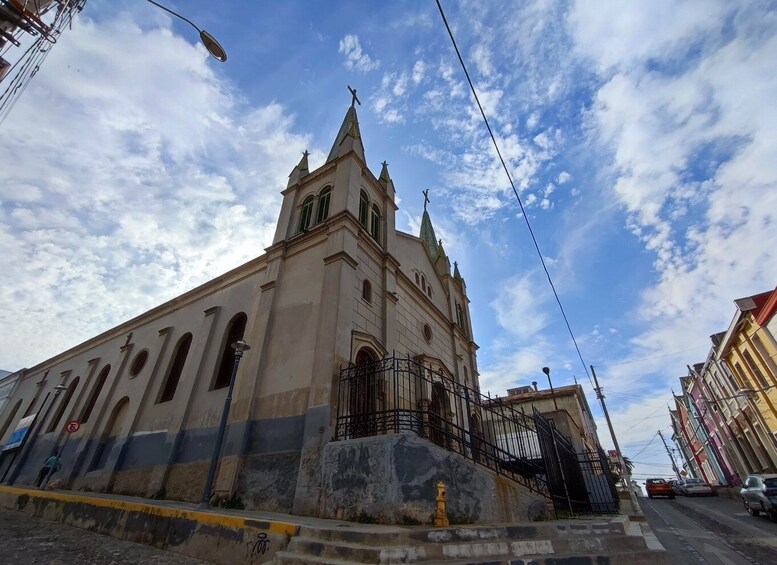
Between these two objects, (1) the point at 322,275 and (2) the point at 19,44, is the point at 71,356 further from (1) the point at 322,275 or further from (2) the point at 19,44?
(1) the point at 322,275

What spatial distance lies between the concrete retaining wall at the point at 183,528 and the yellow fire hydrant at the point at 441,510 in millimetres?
2177

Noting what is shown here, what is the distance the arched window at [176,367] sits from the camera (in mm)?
13587

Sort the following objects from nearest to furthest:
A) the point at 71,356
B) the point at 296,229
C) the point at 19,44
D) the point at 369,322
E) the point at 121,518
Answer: the point at 121,518 < the point at 369,322 < the point at 296,229 < the point at 19,44 < the point at 71,356

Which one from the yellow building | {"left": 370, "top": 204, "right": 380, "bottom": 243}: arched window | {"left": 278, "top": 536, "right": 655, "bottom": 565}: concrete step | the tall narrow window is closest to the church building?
{"left": 370, "top": 204, "right": 380, "bottom": 243}: arched window

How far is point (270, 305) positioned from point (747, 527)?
15252mm

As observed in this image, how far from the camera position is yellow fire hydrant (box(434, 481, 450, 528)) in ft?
17.7

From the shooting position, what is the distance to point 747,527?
10.1 metres

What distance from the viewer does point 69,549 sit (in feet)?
18.3

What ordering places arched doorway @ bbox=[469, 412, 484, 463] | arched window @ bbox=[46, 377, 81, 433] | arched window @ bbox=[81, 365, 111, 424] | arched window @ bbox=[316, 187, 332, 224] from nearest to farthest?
arched doorway @ bbox=[469, 412, 484, 463] < arched window @ bbox=[316, 187, 332, 224] < arched window @ bbox=[81, 365, 111, 424] < arched window @ bbox=[46, 377, 81, 433]

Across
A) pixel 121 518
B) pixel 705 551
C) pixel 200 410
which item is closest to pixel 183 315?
pixel 200 410

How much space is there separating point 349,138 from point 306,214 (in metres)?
3.50

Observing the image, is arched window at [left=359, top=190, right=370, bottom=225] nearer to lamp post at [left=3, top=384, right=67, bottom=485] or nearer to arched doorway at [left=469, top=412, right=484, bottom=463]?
arched doorway at [left=469, top=412, right=484, bottom=463]

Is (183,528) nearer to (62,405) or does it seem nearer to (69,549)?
(69,549)

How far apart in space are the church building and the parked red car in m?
19.1
